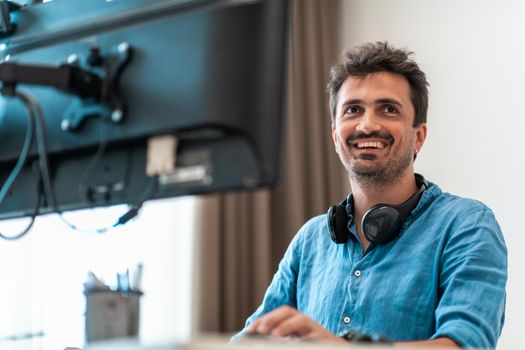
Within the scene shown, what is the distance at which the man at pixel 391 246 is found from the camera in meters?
1.46

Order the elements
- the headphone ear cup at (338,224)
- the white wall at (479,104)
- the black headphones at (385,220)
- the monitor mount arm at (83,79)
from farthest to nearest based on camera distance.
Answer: the white wall at (479,104) < the headphone ear cup at (338,224) < the black headphones at (385,220) < the monitor mount arm at (83,79)

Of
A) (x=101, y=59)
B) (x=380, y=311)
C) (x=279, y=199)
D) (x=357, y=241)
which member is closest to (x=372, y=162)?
(x=357, y=241)

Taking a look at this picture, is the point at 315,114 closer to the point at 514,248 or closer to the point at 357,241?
the point at 514,248

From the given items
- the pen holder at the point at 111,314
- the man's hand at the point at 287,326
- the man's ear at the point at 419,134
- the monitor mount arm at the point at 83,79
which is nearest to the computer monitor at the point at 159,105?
the monitor mount arm at the point at 83,79

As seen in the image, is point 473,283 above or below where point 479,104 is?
below

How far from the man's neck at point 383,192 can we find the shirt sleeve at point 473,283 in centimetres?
26

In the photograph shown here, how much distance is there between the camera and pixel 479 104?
293cm

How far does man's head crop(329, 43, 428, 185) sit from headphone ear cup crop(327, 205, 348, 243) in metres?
0.10

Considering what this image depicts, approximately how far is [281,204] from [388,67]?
4.44 feet

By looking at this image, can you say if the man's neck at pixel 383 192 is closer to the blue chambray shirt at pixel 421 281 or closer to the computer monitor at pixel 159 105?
the blue chambray shirt at pixel 421 281

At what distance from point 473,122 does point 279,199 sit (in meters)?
0.87

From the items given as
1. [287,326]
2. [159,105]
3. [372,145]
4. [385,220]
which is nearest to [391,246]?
[385,220]

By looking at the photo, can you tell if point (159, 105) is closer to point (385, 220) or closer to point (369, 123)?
point (385, 220)

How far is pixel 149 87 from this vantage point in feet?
3.47
